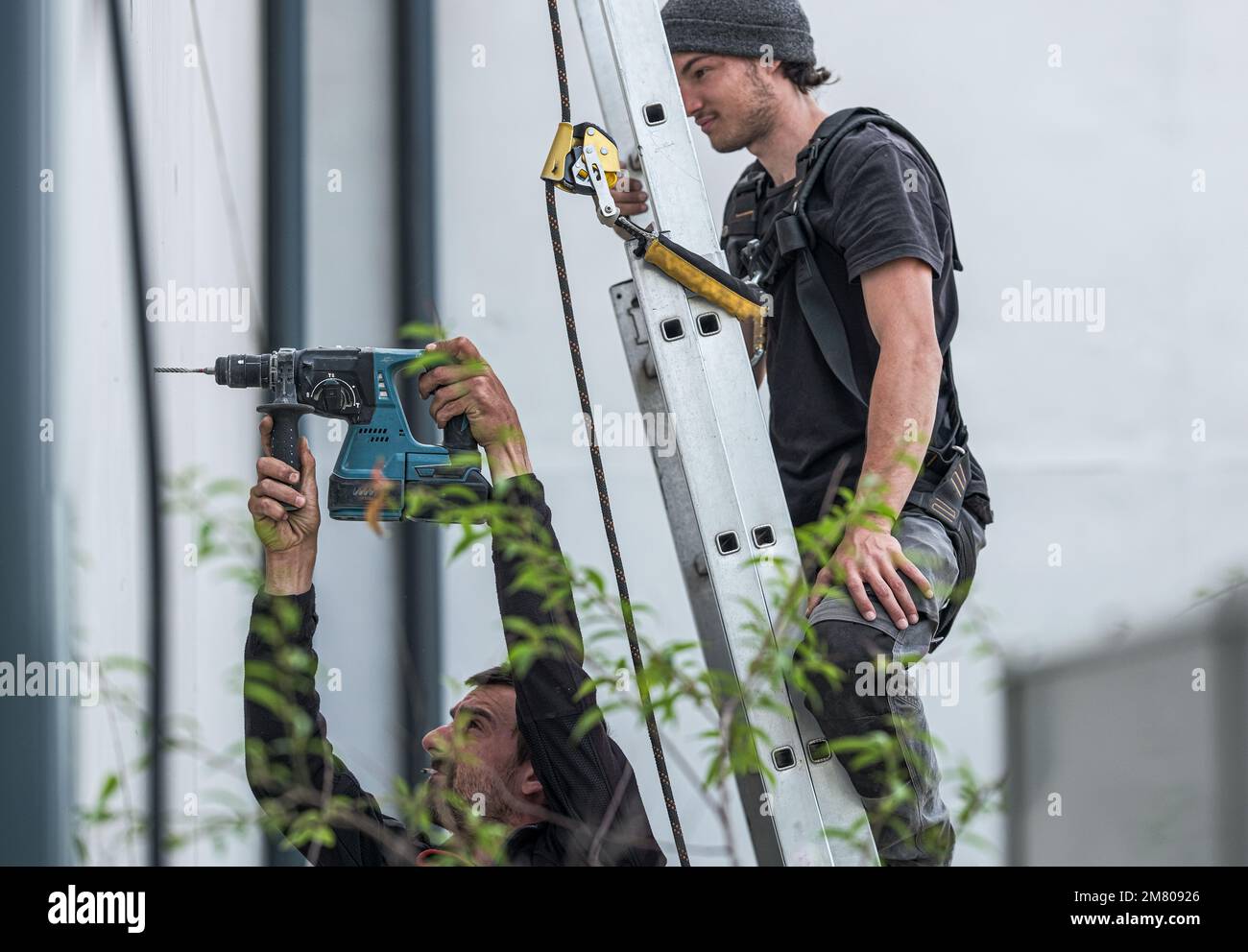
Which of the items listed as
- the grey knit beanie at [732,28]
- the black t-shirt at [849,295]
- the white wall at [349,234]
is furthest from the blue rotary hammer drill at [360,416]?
the white wall at [349,234]

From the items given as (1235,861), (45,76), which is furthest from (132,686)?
(1235,861)

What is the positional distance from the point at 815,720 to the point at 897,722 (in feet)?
0.31

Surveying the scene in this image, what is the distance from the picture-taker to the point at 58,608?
7.05ft

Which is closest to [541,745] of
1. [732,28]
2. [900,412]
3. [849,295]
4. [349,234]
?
[900,412]

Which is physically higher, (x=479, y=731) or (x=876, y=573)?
(x=876, y=573)

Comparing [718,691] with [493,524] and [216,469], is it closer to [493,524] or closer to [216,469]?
[493,524]

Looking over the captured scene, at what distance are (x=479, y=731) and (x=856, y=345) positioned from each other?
29.2 inches

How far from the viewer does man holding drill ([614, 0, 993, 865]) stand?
1.58m

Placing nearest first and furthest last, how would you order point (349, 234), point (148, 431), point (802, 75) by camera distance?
point (802, 75), point (148, 431), point (349, 234)

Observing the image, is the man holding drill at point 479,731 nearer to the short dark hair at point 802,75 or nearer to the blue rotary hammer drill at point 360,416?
the blue rotary hammer drill at point 360,416

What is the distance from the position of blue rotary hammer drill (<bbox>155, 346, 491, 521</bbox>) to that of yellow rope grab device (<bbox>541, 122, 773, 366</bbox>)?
0.33 metres

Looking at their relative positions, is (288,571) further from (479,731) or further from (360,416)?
(479,731)

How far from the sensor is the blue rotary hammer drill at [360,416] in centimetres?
173

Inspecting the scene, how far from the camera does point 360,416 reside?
1.75m
